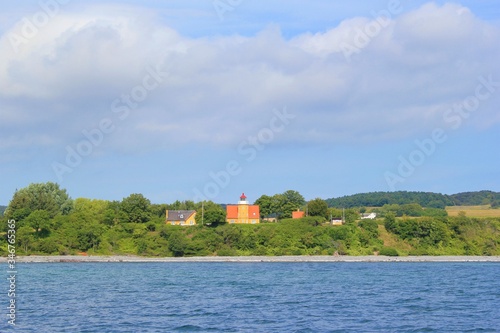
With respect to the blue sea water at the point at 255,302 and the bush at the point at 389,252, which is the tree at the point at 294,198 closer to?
the bush at the point at 389,252

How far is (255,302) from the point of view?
35.8m

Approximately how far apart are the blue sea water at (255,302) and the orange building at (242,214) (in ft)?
120

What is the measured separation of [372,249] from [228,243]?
17636 millimetres

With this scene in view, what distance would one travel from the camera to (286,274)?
57.2m

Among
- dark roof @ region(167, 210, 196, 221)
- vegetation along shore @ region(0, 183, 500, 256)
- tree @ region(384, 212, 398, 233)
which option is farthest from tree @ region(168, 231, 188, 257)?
tree @ region(384, 212, 398, 233)

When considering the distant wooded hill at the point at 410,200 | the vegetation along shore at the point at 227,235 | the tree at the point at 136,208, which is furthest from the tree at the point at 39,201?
the distant wooded hill at the point at 410,200

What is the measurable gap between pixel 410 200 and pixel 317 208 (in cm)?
6465

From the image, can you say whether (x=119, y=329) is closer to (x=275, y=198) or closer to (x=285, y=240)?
(x=285, y=240)

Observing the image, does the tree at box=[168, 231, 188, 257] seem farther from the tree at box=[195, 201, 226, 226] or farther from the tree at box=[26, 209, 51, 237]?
the tree at box=[26, 209, 51, 237]

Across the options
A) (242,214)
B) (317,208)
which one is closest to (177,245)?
(242,214)

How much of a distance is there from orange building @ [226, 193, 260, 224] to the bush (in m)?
19.7

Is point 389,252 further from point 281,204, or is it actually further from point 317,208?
point 281,204

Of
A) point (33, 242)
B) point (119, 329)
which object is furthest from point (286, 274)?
point (33, 242)

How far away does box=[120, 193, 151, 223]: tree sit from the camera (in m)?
89.2
